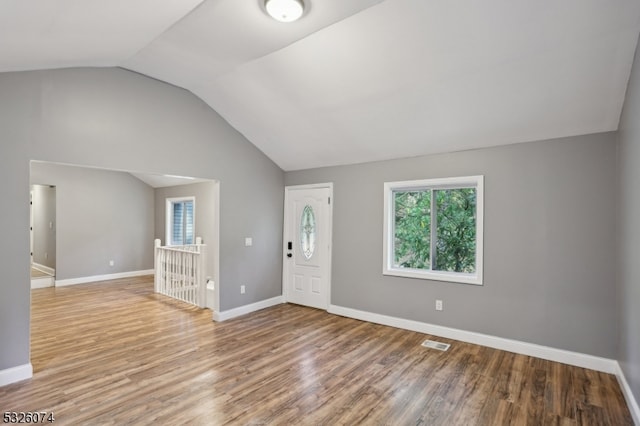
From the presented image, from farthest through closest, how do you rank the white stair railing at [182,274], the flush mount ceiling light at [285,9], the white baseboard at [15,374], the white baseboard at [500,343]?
1. the white stair railing at [182,274]
2. the white baseboard at [500,343]
3. the white baseboard at [15,374]
4. the flush mount ceiling light at [285,9]

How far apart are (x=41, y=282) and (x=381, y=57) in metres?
8.16

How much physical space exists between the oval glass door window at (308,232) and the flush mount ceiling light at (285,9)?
134 inches

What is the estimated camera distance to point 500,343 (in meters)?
3.75

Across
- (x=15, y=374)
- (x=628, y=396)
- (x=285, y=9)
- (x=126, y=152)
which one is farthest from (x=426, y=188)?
(x=15, y=374)

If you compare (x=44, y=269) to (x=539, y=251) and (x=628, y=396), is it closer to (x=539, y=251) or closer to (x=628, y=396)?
(x=539, y=251)

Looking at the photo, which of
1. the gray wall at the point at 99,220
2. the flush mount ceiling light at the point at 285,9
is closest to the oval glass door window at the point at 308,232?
the flush mount ceiling light at the point at 285,9

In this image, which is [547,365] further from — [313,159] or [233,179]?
[233,179]

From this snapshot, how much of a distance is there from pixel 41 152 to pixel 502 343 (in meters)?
5.30

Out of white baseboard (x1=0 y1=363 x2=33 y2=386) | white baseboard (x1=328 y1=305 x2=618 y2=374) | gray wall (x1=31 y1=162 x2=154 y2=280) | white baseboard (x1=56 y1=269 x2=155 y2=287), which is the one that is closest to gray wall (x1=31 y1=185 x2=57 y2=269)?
gray wall (x1=31 y1=162 x2=154 y2=280)

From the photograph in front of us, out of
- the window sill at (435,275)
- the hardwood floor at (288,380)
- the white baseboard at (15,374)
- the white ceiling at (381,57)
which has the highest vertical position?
the white ceiling at (381,57)

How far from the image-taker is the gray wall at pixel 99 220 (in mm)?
7223

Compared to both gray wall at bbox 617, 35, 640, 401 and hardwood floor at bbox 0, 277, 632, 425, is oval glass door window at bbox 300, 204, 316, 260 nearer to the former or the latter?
hardwood floor at bbox 0, 277, 632, 425

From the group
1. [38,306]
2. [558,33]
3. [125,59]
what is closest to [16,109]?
[125,59]

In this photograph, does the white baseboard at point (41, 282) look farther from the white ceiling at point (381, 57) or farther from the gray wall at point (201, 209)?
the white ceiling at point (381, 57)
